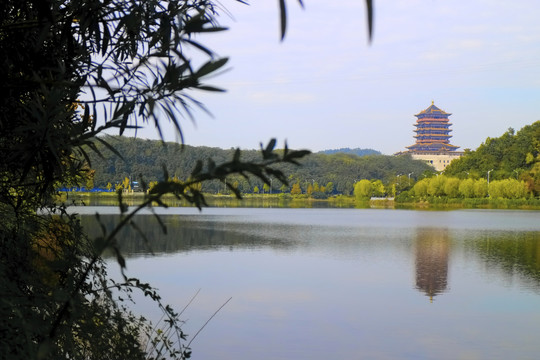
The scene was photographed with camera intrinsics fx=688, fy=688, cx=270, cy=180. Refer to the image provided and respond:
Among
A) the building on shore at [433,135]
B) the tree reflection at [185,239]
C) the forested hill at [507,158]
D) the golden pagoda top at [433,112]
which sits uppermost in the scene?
the golden pagoda top at [433,112]

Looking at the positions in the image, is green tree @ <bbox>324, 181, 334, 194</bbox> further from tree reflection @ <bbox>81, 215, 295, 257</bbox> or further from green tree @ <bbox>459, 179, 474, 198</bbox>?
tree reflection @ <bbox>81, 215, 295, 257</bbox>

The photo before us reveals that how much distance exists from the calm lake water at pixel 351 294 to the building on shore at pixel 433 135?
285 feet

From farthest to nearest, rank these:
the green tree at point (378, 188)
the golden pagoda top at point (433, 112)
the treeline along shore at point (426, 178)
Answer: the golden pagoda top at point (433, 112) → the green tree at point (378, 188) → the treeline along shore at point (426, 178)

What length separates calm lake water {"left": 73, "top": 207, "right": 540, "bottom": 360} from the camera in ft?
26.2

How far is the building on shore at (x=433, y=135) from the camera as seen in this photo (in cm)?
10569

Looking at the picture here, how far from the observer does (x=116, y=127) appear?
1.62 m

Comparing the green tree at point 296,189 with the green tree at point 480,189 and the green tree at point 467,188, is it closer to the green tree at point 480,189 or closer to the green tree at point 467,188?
→ the green tree at point 467,188

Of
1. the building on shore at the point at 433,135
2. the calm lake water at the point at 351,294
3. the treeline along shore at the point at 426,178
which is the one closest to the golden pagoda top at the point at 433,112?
the building on shore at the point at 433,135

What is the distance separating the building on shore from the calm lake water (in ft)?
285

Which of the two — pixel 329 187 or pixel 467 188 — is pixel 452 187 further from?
pixel 329 187

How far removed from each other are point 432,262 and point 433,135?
96.8 meters

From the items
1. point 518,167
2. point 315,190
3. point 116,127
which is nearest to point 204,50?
point 116,127

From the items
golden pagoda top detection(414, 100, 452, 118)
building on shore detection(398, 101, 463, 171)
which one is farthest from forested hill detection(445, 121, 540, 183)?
golden pagoda top detection(414, 100, 452, 118)

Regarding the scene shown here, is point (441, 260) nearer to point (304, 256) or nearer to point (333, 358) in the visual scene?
point (304, 256)
